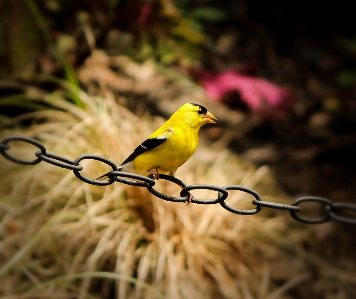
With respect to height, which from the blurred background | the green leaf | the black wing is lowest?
the black wing

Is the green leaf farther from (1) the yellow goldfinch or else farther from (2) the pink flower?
(1) the yellow goldfinch

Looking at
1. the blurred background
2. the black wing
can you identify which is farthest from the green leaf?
the black wing

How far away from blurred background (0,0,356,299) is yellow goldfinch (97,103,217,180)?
1.54m

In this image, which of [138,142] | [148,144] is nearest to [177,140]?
[148,144]

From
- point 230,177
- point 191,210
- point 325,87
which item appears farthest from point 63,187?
point 325,87

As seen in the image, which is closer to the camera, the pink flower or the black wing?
the black wing

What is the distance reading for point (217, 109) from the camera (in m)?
4.72

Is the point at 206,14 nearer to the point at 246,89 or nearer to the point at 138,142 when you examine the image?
the point at 246,89

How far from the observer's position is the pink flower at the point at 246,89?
392 cm

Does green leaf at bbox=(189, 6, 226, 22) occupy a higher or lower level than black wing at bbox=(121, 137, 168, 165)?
higher

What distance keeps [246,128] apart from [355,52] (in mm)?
1268

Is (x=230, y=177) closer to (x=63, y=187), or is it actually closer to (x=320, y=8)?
(x=63, y=187)

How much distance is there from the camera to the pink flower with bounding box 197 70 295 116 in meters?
3.92

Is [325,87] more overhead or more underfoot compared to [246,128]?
more overhead
